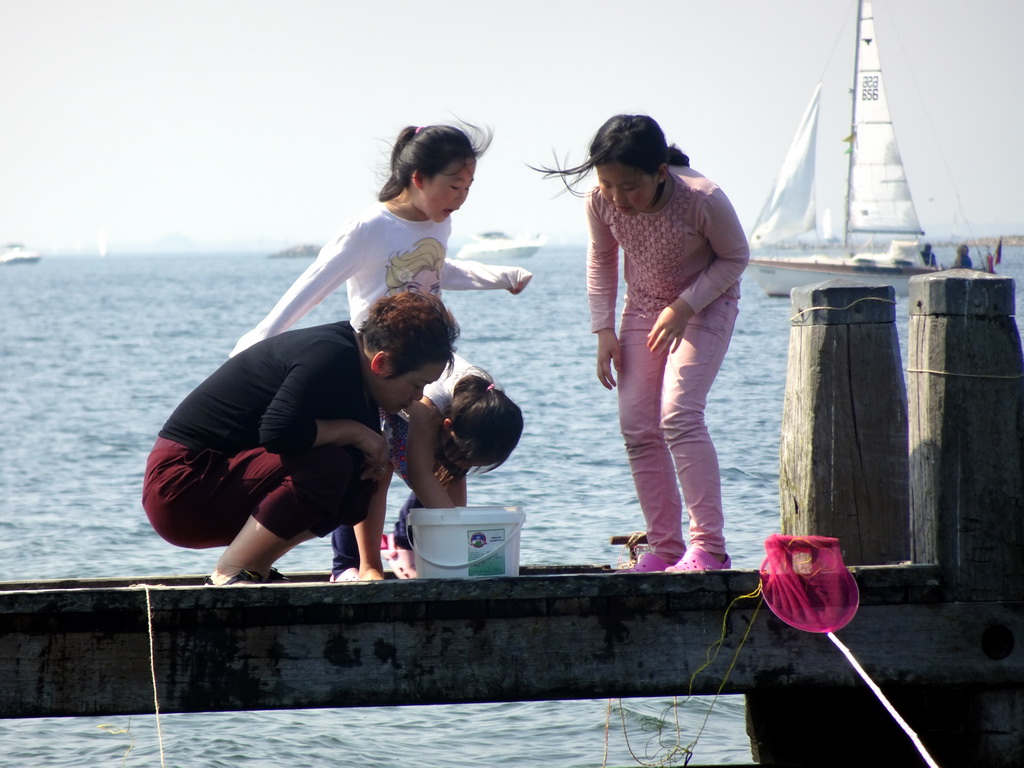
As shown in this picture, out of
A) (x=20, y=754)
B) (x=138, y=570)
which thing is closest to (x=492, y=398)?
(x=20, y=754)

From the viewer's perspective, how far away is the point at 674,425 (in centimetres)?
404

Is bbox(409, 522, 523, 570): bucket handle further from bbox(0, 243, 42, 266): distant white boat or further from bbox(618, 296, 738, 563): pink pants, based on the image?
bbox(0, 243, 42, 266): distant white boat

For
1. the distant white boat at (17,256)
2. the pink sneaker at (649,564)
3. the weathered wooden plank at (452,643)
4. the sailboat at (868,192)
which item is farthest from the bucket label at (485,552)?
the distant white boat at (17,256)

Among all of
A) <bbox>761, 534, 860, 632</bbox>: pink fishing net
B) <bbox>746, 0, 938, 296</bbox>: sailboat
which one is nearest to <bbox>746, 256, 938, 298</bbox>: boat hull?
<bbox>746, 0, 938, 296</bbox>: sailboat

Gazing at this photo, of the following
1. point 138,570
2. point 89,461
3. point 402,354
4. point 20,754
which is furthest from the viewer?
point 89,461

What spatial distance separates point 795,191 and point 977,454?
54.3 m

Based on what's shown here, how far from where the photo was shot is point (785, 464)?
3.77m

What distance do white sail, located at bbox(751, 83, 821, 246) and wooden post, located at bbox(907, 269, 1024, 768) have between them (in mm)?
53828

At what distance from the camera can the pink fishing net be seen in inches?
133

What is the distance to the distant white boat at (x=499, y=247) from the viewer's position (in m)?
139

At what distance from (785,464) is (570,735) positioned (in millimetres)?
2516

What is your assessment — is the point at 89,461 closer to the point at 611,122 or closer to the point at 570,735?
the point at 570,735

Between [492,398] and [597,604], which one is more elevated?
[492,398]

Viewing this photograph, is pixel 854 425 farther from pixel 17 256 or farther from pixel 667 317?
pixel 17 256
